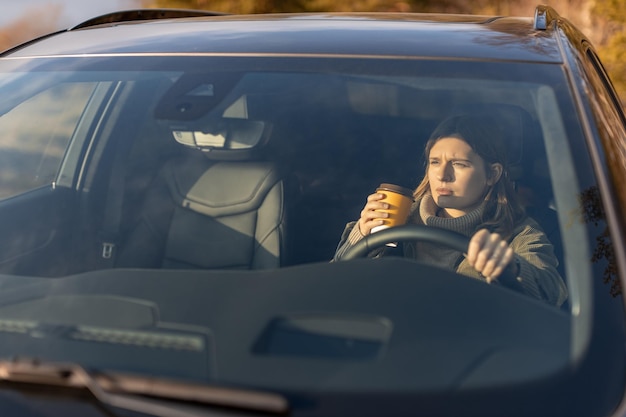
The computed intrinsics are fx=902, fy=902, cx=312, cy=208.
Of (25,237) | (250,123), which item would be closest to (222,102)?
(250,123)

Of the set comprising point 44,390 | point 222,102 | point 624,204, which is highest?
point 222,102

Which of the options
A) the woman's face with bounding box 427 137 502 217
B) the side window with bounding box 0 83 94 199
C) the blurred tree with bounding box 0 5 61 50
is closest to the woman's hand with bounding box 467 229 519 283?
the woman's face with bounding box 427 137 502 217

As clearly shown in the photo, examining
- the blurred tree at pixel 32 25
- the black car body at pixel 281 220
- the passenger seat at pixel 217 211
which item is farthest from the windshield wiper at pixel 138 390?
the blurred tree at pixel 32 25

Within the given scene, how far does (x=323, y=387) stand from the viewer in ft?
4.66

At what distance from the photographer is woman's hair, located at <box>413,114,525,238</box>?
2.04 metres

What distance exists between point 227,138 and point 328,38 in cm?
39

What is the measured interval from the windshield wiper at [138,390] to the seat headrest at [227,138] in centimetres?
87

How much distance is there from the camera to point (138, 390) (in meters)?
1.41

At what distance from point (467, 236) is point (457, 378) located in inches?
22.1

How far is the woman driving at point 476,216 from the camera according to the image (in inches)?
71.5

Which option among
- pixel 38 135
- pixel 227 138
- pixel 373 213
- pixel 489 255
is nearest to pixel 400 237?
pixel 373 213

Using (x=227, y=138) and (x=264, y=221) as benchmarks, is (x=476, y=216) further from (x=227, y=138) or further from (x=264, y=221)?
(x=227, y=138)

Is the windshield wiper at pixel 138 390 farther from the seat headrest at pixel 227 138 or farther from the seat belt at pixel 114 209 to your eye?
the seat headrest at pixel 227 138

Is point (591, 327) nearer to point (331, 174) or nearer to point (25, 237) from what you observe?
point (331, 174)
